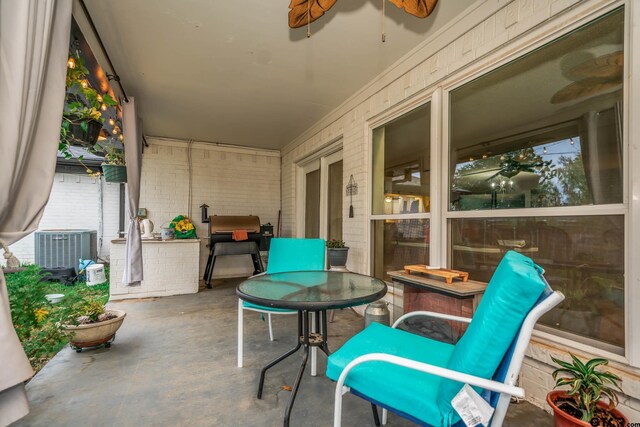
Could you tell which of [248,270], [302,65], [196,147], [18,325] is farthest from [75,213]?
[302,65]

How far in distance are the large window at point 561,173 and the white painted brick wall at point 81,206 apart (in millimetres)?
7220

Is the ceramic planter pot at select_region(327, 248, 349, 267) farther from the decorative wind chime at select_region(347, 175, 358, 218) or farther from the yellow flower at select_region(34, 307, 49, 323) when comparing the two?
the yellow flower at select_region(34, 307, 49, 323)

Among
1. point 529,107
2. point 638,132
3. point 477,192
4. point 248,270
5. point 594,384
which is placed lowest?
point 248,270

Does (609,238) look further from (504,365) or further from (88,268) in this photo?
(88,268)

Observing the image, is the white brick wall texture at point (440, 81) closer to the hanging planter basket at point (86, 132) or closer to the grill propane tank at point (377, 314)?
the grill propane tank at point (377, 314)

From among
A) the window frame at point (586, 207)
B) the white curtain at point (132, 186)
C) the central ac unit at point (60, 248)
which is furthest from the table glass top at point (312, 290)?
the central ac unit at point (60, 248)

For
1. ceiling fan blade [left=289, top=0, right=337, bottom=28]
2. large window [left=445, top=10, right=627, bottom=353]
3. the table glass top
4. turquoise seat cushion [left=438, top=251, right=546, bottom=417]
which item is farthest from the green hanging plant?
large window [left=445, top=10, right=627, bottom=353]

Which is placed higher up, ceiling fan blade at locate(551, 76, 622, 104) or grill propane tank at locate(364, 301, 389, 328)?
ceiling fan blade at locate(551, 76, 622, 104)

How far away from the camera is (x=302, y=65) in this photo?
9.55ft

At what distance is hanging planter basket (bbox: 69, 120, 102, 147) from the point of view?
2326mm

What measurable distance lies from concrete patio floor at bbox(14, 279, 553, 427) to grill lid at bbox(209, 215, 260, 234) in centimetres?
215

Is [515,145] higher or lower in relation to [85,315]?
higher

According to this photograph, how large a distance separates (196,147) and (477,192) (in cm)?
509

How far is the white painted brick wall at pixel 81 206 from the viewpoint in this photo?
20.0 ft
